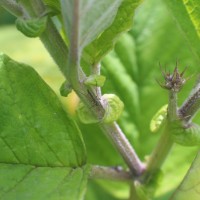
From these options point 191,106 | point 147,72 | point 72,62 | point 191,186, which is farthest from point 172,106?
point 147,72

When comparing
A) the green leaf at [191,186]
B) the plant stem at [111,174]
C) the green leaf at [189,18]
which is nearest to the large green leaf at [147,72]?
the plant stem at [111,174]

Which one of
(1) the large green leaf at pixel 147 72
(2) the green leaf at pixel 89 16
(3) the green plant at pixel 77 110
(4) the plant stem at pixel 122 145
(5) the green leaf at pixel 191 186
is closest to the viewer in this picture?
(2) the green leaf at pixel 89 16

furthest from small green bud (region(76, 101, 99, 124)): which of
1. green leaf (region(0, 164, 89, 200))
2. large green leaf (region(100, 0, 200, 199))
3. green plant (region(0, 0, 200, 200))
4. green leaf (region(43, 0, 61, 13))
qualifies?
large green leaf (region(100, 0, 200, 199))

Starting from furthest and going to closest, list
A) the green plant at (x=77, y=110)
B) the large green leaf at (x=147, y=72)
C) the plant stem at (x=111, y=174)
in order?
1. the large green leaf at (x=147, y=72)
2. the plant stem at (x=111, y=174)
3. the green plant at (x=77, y=110)

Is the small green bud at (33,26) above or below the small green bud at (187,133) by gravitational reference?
above

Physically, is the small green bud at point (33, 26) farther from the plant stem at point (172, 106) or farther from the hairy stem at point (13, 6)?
the plant stem at point (172, 106)

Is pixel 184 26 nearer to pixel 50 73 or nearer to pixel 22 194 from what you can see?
pixel 22 194

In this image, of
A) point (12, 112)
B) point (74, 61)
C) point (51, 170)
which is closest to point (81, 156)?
point (51, 170)

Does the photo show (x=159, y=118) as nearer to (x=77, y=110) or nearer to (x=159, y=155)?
(x=159, y=155)
